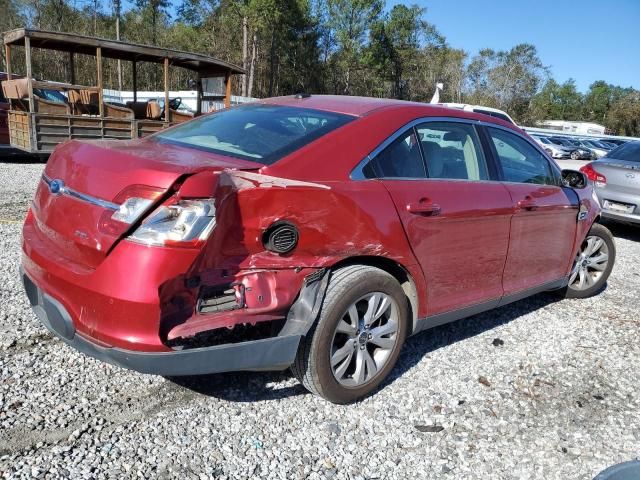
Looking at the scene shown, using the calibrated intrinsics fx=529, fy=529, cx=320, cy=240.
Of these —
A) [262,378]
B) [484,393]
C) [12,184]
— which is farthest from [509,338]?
[12,184]

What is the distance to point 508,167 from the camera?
3875 millimetres

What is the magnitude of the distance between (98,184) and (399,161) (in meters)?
1.63

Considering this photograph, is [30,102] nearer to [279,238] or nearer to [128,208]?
[128,208]

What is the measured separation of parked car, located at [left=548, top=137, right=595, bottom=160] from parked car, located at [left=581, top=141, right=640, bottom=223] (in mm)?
24059

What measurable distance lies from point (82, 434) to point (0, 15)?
1639 inches

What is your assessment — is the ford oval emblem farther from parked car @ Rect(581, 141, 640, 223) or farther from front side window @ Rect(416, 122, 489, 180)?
parked car @ Rect(581, 141, 640, 223)

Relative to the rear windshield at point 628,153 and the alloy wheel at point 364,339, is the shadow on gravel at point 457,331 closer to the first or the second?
the alloy wheel at point 364,339

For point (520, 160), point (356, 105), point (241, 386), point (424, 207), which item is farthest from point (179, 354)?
point (520, 160)

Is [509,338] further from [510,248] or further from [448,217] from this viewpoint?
[448,217]

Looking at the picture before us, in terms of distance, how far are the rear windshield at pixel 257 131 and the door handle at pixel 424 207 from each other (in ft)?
2.01

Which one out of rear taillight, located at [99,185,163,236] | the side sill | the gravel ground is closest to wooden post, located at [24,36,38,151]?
the gravel ground

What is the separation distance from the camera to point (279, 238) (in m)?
2.50

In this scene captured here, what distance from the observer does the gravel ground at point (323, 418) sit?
242 centimetres

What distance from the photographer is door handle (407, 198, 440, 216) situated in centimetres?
301
